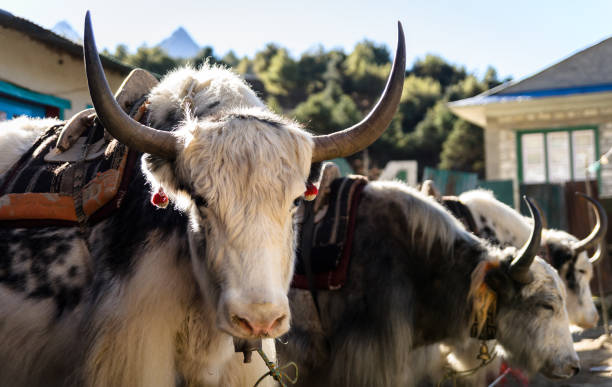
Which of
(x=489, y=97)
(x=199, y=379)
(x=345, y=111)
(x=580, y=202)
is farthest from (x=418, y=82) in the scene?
(x=199, y=379)

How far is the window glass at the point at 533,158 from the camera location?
12.7 m

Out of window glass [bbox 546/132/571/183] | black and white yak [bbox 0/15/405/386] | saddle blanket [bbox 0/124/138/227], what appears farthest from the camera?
window glass [bbox 546/132/571/183]

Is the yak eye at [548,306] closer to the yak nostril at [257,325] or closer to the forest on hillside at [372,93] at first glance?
the yak nostril at [257,325]

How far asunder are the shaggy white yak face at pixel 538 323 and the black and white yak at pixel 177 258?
1899 mm

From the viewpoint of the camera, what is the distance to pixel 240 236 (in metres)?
1.84

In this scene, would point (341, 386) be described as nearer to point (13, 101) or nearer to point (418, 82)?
point (13, 101)

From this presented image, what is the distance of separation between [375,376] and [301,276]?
0.73 meters

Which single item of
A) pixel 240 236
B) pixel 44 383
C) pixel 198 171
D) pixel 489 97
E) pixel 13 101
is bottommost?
pixel 44 383

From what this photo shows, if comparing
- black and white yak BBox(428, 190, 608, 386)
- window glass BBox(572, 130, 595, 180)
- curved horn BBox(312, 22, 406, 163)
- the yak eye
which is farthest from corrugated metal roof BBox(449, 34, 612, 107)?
curved horn BBox(312, 22, 406, 163)

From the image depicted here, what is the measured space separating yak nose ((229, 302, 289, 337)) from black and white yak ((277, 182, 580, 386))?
1857 millimetres

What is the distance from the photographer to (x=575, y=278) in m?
5.50

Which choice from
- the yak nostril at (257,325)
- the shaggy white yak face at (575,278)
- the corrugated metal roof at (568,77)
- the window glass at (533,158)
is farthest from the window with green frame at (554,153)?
the yak nostril at (257,325)

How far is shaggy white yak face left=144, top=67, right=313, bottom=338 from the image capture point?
1.77 metres

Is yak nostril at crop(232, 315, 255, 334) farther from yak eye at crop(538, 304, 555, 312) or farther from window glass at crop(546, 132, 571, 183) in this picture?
window glass at crop(546, 132, 571, 183)
